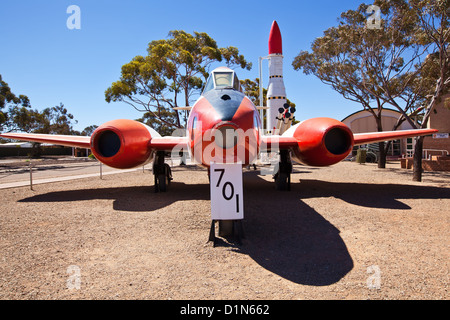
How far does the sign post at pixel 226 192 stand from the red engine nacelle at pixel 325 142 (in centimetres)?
393

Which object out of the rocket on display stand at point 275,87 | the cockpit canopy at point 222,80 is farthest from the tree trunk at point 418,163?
the rocket on display stand at point 275,87

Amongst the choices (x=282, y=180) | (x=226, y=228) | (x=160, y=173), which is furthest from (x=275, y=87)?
(x=226, y=228)

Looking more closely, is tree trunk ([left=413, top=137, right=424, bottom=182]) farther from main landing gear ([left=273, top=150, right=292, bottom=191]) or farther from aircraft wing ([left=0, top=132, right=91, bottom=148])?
aircraft wing ([left=0, top=132, right=91, bottom=148])

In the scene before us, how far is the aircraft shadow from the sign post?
1.85ft

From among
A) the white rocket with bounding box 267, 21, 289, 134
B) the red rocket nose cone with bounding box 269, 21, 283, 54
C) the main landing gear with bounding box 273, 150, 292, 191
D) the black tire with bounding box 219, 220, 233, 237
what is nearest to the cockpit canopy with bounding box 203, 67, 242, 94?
the black tire with bounding box 219, 220, 233, 237

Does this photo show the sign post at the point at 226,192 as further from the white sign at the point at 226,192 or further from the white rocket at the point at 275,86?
the white rocket at the point at 275,86

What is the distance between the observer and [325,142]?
7.37 meters

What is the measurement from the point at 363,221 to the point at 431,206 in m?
2.59

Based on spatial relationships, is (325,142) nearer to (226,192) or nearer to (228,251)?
(226,192)

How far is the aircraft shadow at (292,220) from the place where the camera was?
3.54m

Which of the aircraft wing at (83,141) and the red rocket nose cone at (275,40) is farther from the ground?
the red rocket nose cone at (275,40)

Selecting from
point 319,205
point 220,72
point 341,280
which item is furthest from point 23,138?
point 341,280

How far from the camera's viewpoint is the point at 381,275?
10.6 feet
